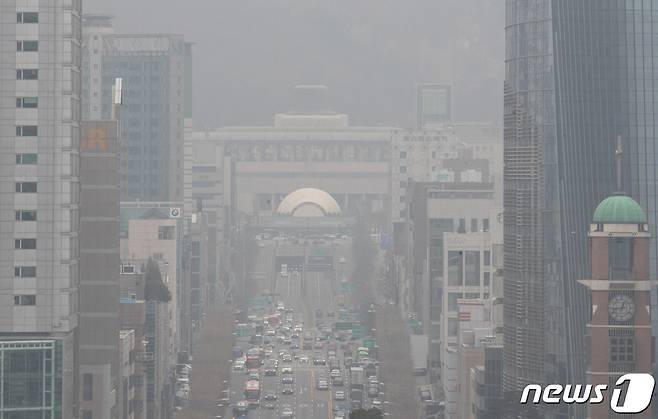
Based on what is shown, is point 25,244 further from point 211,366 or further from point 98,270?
point 211,366

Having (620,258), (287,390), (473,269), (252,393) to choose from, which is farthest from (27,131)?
(473,269)

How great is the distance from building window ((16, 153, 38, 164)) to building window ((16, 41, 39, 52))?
2.94 meters

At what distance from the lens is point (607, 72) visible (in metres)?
91.3

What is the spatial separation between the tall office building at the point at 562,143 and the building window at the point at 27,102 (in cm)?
2582

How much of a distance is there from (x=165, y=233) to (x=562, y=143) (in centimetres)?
4839

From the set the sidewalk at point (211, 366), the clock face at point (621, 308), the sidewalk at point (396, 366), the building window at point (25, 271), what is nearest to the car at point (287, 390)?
the sidewalk at point (211, 366)

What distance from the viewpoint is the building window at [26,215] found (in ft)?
225

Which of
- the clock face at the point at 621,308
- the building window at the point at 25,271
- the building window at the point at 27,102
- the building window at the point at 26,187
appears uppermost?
the building window at the point at 27,102

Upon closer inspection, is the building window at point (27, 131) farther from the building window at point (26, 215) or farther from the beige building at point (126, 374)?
the beige building at point (126, 374)

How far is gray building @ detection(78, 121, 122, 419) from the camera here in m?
77.9

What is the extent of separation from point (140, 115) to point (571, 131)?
88963 mm

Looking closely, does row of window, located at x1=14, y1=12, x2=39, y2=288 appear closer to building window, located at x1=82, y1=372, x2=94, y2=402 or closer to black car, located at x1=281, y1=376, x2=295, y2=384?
building window, located at x1=82, y1=372, x2=94, y2=402

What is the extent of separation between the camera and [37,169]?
68.4 m

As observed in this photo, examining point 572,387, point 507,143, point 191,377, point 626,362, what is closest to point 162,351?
point 191,377
